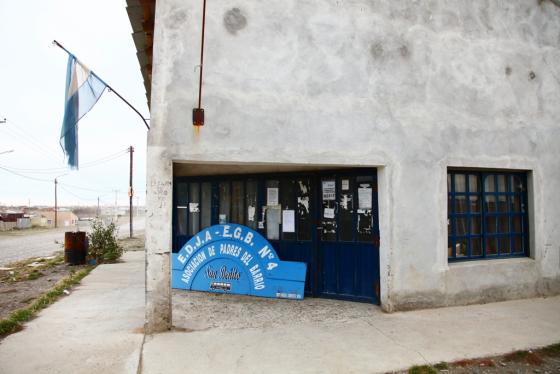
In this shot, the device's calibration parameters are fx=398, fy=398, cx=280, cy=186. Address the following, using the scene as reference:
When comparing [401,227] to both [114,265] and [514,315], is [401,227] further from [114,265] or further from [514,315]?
[114,265]

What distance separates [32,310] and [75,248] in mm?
6029

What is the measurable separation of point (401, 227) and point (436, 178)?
3.22 ft

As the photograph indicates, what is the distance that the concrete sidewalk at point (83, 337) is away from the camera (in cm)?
409

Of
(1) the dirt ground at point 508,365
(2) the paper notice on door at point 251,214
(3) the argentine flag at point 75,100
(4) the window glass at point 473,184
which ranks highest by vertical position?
(3) the argentine flag at point 75,100

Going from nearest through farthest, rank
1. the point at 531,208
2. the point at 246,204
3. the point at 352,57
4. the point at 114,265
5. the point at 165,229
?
the point at 165,229
the point at 352,57
the point at 531,208
the point at 246,204
the point at 114,265

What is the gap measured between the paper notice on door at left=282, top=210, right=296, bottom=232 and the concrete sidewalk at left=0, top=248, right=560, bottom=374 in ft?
4.02

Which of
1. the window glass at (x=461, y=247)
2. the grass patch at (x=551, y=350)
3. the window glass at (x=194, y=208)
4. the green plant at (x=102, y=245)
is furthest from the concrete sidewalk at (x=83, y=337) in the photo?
the window glass at (x=461, y=247)

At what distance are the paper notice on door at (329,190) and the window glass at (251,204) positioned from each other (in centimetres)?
133

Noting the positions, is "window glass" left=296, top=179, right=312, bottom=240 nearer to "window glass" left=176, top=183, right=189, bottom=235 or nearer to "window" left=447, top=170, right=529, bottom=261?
"window" left=447, top=170, right=529, bottom=261

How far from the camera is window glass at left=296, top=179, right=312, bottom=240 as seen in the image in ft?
22.3

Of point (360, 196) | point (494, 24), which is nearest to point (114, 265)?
point (360, 196)

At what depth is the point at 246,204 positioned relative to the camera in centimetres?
731

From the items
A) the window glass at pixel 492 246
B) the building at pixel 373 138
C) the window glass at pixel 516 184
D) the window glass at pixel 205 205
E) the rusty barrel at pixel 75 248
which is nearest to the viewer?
the building at pixel 373 138

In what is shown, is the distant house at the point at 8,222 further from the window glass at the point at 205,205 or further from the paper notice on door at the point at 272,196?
the paper notice on door at the point at 272,196
